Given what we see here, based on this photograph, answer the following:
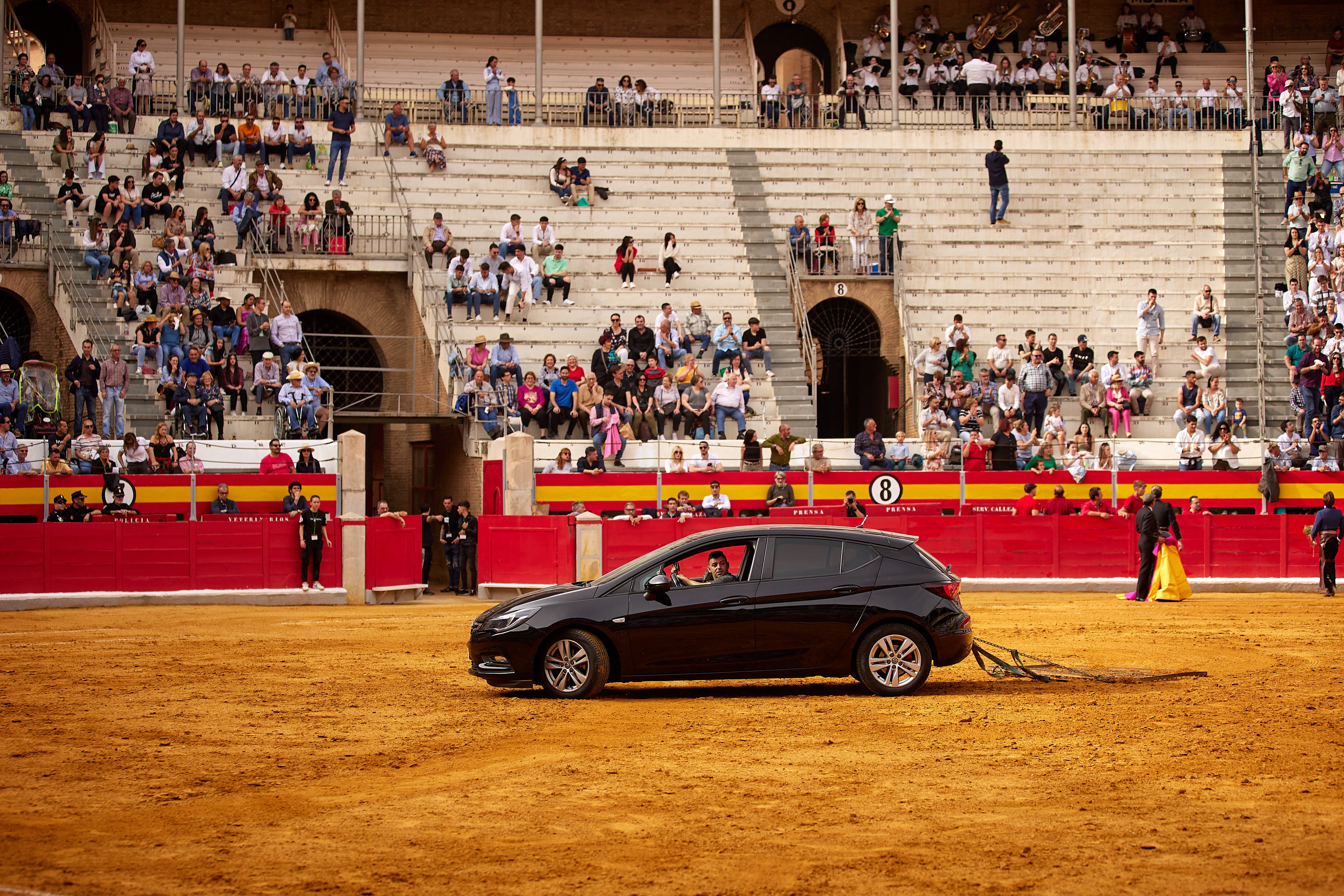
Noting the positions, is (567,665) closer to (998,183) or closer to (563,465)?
(563,465)

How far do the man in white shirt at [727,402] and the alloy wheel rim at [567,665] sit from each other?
14753mm

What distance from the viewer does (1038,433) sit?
28.2 metres

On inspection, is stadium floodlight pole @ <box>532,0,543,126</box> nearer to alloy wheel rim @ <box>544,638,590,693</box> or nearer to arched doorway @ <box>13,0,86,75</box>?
arched doorway @ <box>13,0,86,75</box>

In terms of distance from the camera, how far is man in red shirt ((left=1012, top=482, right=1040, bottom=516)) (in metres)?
24.9

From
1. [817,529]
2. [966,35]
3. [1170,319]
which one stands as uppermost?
[966,35]

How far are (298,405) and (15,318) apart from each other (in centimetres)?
850

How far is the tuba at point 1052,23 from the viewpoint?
39531 mm

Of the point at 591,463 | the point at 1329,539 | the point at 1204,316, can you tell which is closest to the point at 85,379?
the point at 591,463

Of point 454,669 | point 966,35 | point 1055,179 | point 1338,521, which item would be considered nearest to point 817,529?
point 454,669

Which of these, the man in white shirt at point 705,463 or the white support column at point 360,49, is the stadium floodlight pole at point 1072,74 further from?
the white support column at point 360,49

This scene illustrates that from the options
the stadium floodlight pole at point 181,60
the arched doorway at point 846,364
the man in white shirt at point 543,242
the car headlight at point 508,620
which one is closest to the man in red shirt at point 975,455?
the arched doorway at point 846,364

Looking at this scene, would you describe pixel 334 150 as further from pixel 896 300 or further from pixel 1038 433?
pixel 1038 433

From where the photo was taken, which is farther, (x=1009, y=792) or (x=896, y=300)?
(x=896, y=300)

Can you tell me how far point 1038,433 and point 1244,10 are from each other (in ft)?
57.3
